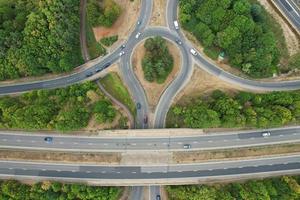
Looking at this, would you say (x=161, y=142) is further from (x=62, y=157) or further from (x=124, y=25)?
(x=124, y=25)

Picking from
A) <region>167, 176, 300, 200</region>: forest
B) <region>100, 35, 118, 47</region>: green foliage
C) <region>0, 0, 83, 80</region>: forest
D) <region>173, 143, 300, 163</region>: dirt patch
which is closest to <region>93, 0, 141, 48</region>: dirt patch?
<region>100, 35, 118, 47</region>: green foliage

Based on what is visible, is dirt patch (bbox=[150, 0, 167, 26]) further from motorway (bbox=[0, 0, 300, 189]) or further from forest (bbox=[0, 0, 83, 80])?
forest (bbox=[0, 0, 83, 80])

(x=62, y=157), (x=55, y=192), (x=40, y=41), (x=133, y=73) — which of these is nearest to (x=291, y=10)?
(x=133, y=73)

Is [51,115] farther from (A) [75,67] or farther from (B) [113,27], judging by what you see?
(B) [113,27]

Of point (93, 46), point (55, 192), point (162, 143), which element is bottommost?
point (55, 192)

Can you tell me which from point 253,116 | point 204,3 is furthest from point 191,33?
point 253,116

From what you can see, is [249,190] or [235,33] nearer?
[249,190]
